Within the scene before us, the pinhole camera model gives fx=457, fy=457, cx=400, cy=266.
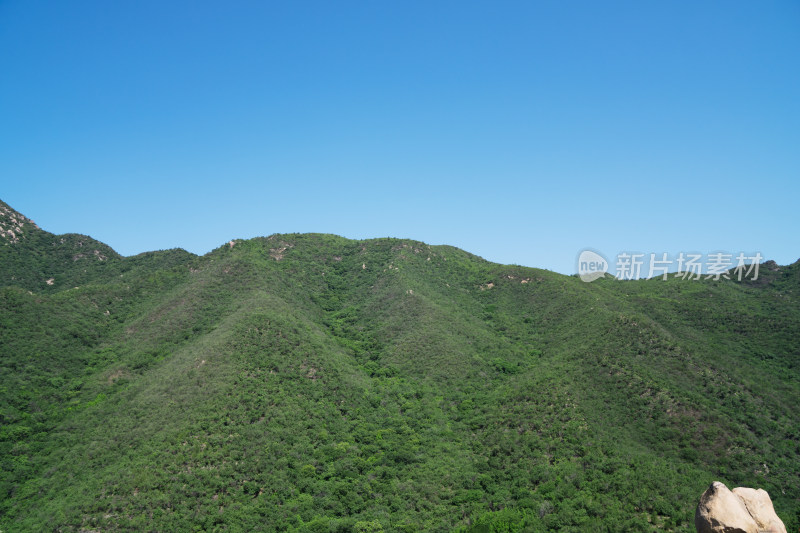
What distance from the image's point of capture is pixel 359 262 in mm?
117125

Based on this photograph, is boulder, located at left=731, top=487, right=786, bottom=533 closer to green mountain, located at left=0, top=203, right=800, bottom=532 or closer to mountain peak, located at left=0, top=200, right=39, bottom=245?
green mountain, located at left=0, top=203, right=800, bottom=532

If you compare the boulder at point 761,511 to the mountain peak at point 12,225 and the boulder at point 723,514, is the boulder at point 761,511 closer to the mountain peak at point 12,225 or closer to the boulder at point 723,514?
the boulder at point 723,514

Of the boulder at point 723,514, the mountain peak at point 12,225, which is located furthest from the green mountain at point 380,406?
the mountain peak at point 12,225

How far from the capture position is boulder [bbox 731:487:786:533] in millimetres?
27734

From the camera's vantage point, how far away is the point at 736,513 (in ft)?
91.1

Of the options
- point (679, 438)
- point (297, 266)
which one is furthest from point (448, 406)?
point (297, 266)

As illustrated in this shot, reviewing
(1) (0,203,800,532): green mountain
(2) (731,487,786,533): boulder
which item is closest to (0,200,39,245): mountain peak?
(1) (0,203,800,532): green mountain

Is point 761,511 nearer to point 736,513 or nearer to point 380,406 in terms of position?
point 736,513

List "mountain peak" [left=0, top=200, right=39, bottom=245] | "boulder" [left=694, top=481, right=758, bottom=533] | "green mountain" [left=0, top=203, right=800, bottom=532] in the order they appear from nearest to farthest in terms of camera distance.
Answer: "boulder" [left=694, top=481, right=758, bottom=533] → "green mountain" [left=0, top=203, right=800, bottom=532] → "mountain peak" [left=0, top=200, right=39, bottom=245]

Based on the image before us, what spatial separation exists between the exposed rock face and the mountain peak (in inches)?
5784

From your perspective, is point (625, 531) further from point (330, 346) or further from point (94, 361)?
point (94, 361)

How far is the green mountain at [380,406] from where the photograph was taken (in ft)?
159

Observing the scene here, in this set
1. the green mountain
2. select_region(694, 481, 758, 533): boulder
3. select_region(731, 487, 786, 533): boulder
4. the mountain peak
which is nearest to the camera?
select_region(694, 481, 758, 533): boulder

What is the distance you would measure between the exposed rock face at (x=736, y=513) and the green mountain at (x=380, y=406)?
50.0ft
